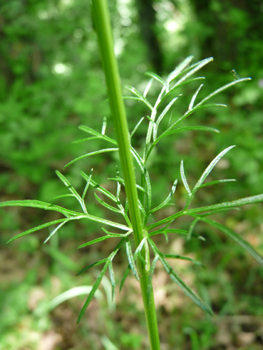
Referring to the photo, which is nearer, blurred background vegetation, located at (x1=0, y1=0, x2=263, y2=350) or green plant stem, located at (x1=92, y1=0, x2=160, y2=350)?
green plant stem, located at (x1=92, y1=0, x2=160, y2=350)

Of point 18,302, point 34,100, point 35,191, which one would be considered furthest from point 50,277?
point 34,100

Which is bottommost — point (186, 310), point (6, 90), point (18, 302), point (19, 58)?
point (186, 310)

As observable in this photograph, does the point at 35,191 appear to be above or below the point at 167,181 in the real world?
above

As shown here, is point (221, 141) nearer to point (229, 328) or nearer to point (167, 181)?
point (167, 181)

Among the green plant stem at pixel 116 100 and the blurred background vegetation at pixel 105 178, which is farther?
the blurred background vegetation at pixel 105 178

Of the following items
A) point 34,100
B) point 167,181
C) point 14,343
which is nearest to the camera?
point 14,343

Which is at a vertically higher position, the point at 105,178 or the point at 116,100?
the point at 105,178

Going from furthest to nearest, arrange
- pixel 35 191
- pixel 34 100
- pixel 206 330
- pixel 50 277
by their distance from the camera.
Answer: pixel 35 191, pixel 34 100, pixel 50 277, pixel 206 330

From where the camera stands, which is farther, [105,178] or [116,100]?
[105,178]
